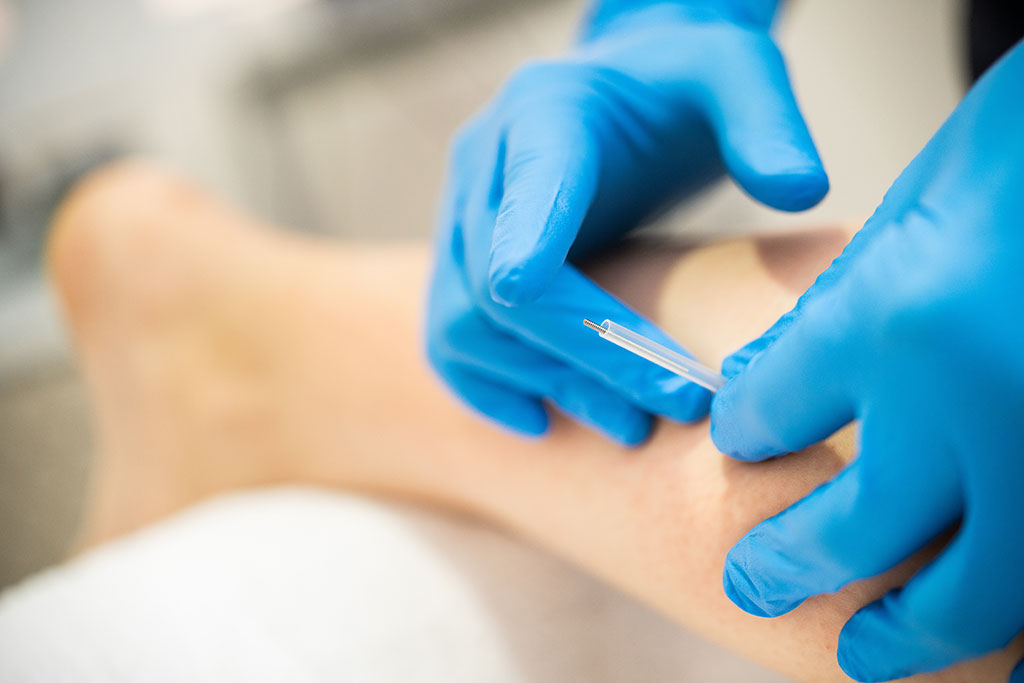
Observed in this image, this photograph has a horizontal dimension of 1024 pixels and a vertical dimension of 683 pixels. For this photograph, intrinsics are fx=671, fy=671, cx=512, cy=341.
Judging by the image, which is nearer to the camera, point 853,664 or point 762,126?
point 853,664

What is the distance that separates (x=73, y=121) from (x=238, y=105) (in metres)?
0.48

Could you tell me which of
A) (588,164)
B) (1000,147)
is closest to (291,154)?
(588,164)

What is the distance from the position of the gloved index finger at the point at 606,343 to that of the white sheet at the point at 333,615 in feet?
0.96

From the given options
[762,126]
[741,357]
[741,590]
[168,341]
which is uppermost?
[762,126]

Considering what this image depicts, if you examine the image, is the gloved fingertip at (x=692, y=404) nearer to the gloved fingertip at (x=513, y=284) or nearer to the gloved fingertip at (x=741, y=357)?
the gloved fingertip at (x=741, y=357)

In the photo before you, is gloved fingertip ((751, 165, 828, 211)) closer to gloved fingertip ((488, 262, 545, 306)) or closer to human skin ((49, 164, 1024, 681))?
human skin ((49, 164, 1024, 681))

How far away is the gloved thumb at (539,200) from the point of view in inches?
18.0

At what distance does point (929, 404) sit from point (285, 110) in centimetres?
181

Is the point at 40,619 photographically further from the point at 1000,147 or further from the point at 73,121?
the point at 73,121

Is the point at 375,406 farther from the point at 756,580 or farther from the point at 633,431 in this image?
the point at 756,580

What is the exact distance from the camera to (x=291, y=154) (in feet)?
6.03

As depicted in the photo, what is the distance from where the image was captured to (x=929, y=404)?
1.11ft

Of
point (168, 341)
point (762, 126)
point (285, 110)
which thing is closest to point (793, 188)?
point (762, 126)

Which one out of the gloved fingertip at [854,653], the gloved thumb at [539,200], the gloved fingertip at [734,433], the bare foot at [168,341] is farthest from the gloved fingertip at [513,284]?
the bare foot at [168,341]
